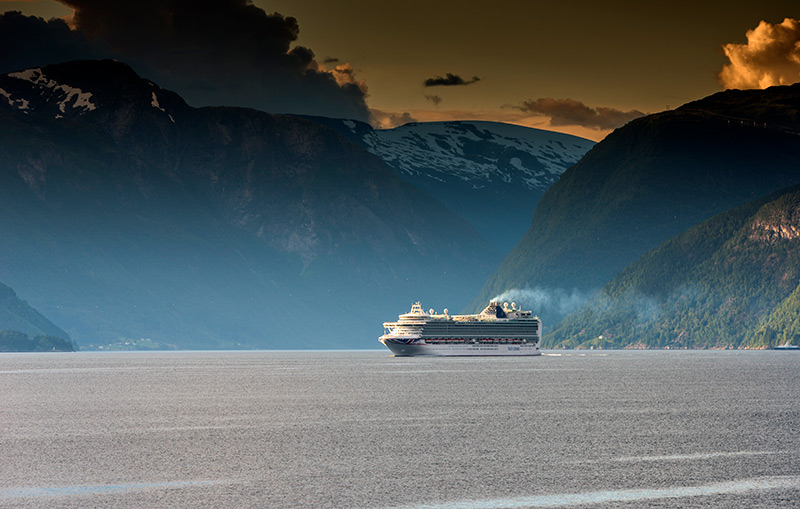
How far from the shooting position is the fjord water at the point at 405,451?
131ft

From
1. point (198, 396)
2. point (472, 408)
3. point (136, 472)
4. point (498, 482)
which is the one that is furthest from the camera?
point (198, 396)

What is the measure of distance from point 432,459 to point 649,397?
51.9 m

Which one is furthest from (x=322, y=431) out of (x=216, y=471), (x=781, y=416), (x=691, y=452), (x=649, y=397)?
(x=649, y=397)

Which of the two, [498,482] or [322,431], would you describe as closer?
[498,482]

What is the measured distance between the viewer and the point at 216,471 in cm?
4622

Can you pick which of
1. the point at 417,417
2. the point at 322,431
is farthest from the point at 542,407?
the point at 322,431

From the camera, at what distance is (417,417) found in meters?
74.7

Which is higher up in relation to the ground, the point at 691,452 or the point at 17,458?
the point at 17,458

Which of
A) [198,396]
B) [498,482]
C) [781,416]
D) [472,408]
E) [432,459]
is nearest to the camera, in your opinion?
[498,482]

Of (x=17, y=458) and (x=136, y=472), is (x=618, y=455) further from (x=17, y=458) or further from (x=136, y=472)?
(x=17, y=458)

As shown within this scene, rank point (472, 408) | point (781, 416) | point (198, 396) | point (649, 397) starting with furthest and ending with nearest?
1. point (198, 396)
2. point (649, 397)
3. point (472, 408)
4. point (781, 416)

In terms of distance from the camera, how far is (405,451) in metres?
53.3

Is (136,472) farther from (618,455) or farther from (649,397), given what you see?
(649,397)

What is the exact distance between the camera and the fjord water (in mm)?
39938
